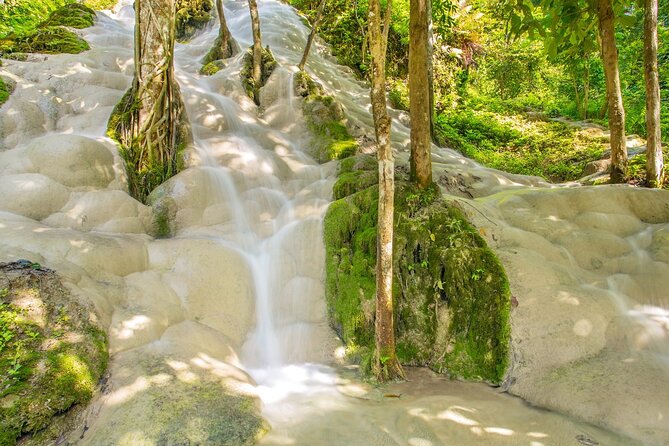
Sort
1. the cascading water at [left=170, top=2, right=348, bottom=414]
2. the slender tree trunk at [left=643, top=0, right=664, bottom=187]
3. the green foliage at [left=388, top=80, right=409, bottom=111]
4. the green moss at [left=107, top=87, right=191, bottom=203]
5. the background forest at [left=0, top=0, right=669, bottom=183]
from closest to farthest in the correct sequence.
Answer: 1. the cascading water at [left=170, top=2, right=348, bottom=414]
2. the green moss at [left=107, top=87, right=191, bottom=203]
3. the slender tree trunk at [left=643, top=0, right=664, bottom=187]
4. the background forest at [left=0, top=0, right=669, bottom=183]
5. the green foliage at [left=388, top=80, right=409, bottom=111]

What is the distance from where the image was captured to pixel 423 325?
467 cm

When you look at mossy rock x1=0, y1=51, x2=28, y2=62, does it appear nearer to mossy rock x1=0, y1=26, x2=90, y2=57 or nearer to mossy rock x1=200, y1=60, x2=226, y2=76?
mossy rock x1=0, y1=26, x2=90, y2=57

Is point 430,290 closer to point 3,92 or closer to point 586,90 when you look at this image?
point 3,92

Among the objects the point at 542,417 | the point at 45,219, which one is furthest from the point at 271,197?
the point at 542,417

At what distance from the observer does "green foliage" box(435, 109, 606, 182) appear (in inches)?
458

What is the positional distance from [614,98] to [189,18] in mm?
15281

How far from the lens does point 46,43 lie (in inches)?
362

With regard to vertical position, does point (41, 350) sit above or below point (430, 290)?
below

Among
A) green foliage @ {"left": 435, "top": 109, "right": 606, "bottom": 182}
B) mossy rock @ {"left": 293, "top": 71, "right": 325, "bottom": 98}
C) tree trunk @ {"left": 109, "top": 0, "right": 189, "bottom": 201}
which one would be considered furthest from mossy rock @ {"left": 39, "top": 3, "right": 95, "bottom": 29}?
green foliage @ {"left": 435, "top": 109, "right": 606, "bottom": 182}

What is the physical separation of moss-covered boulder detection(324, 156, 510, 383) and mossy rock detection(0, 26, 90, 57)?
8.41 meters

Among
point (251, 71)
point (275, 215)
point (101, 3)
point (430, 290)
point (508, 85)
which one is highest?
point (101, 3)

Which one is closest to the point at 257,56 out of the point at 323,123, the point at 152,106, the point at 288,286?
the point at 323,123

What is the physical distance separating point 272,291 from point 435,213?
2.39m

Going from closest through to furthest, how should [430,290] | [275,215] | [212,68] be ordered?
1. [430,290]
2. [275,215]
3. [212,68]
